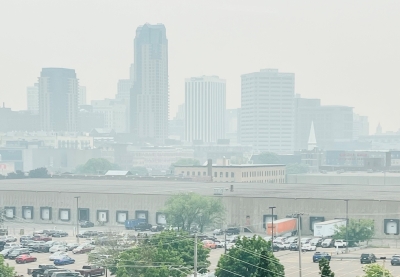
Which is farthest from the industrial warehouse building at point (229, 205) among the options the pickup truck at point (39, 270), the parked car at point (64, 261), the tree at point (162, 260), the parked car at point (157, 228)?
the tree at point (162, 260)

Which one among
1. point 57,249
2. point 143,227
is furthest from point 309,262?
point 143,227

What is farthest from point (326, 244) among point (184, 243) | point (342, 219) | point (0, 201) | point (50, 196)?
point (0, 201)

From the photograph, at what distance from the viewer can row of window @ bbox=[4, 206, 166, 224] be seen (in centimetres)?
7535

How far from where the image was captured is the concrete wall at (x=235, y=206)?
66625 mm

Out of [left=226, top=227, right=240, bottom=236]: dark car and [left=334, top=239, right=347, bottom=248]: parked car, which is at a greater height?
[left=334, top=239, right=347, bottom=248]: parked car

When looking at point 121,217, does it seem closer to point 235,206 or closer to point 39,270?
point 235,206

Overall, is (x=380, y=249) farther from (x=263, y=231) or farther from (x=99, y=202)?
(x=99, y=202)

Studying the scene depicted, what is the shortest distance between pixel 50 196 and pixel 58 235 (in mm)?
12847

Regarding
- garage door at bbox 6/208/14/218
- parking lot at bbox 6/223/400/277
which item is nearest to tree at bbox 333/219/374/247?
parking lot at bbox 6/223/400/277

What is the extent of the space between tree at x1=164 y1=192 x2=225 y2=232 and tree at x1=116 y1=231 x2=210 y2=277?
79.3ft

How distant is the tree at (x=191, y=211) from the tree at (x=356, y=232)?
38.1ft

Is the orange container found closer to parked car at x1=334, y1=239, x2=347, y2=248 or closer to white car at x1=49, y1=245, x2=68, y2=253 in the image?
parked car at x1=334, y1=239, x2=347, y2=248

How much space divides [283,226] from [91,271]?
2068 centimetres

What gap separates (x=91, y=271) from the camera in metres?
47.5
